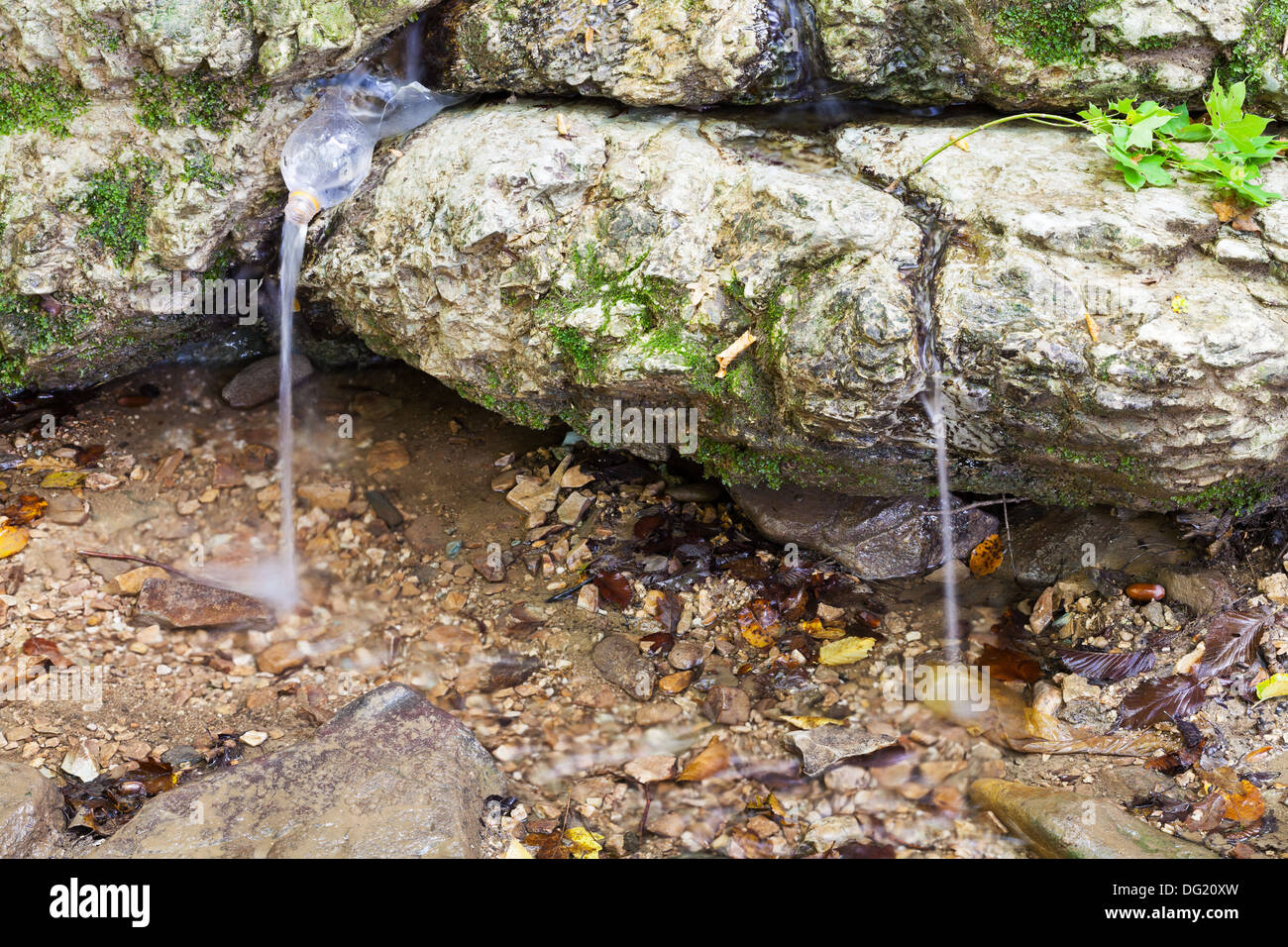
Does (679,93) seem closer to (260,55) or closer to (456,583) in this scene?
(260,55)

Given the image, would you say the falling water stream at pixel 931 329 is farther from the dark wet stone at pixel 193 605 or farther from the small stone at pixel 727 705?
the dark wet stone at pixel 193 605

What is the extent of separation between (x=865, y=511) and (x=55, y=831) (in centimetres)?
345

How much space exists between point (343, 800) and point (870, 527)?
2.52 m

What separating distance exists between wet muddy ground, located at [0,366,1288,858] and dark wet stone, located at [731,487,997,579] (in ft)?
0.41

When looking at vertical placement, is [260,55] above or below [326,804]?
above

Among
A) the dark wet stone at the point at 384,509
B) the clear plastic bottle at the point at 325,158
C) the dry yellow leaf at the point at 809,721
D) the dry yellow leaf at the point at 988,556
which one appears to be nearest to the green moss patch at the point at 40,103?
the clear plastic bottle at the point at 325,158

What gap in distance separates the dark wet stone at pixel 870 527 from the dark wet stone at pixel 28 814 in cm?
303

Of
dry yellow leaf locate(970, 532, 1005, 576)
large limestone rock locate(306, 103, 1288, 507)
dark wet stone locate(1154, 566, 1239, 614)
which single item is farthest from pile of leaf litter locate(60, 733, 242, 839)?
dark wet stone locate(1154, 566, 1239, 614)

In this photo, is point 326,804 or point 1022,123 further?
point 1022,123

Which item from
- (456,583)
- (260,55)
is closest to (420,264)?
(260,55)

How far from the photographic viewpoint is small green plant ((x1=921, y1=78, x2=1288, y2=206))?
305 cm

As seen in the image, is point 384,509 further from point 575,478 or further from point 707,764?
point 707,764

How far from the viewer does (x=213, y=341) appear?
523 centimetres

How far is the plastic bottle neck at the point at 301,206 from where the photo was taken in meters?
4.07
